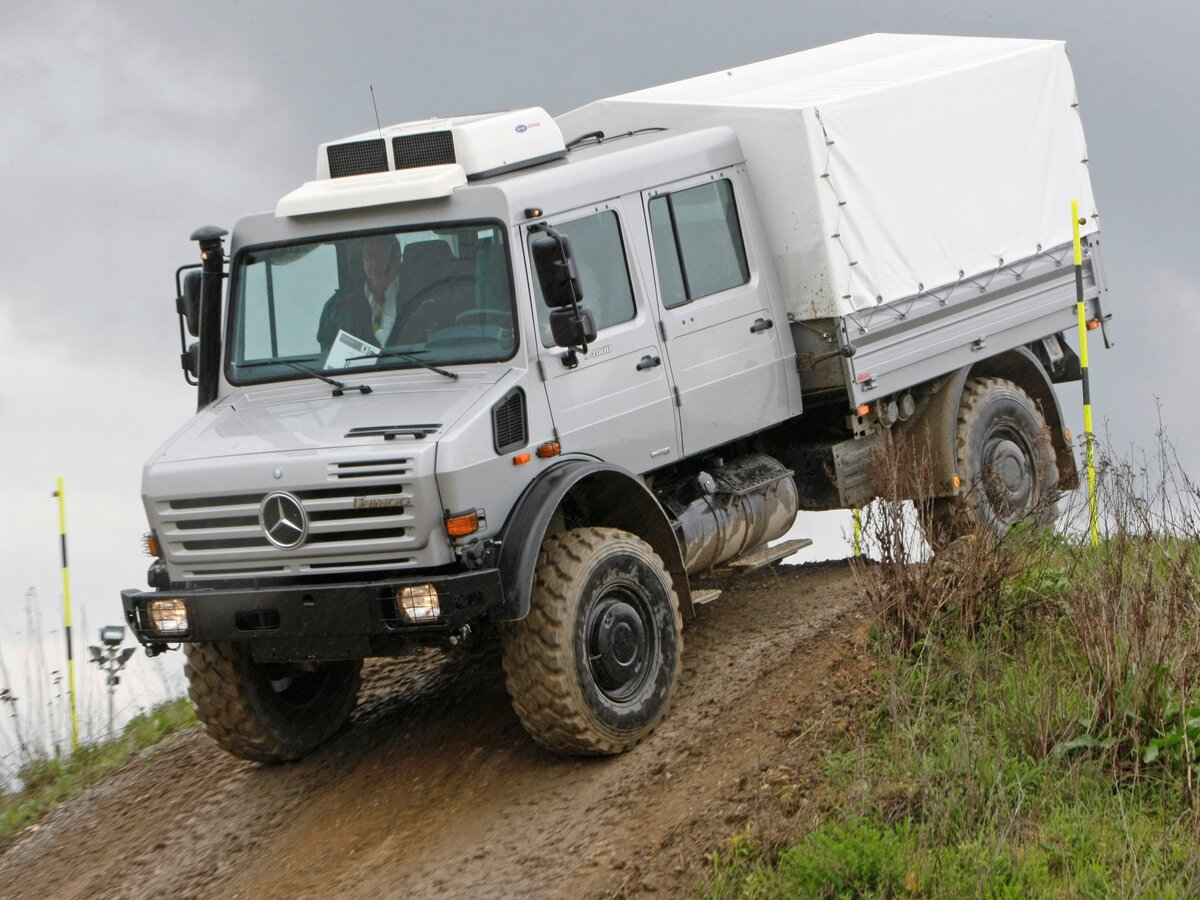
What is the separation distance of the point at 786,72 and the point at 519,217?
3979 mm

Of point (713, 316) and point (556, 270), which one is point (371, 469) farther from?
point (713, 316)

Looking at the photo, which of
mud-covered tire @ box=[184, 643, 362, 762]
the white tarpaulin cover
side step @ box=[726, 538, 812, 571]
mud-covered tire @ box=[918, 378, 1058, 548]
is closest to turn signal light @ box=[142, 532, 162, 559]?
mud-covered tire @ box=[184, 643, 362, 762]

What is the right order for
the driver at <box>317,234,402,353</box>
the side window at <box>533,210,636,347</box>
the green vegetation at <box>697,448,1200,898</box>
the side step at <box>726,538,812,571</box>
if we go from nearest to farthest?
1. the green vegetation at <box>697,448,1200,898</box>
2. the driver at <box>317,234,402,353</box>
3. the side window at <box>533,210,636,347</box>
4. the side step at <box>726,538,812,571</box>

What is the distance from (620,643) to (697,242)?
2547mm

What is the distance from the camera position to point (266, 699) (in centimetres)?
885

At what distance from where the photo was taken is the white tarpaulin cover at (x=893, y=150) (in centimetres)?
1002

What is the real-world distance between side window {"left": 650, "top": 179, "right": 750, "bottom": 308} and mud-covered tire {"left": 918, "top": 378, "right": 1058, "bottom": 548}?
2.27 meters

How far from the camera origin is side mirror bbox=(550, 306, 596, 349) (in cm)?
803

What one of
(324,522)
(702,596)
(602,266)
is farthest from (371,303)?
(702,596)

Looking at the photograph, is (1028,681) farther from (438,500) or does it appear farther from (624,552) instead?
(438,500)

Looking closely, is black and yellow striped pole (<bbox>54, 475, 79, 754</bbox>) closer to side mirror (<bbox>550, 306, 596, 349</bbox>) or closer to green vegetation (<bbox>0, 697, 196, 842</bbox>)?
green vegetation (<bbox>0, 697, 196, 842</bbox>)

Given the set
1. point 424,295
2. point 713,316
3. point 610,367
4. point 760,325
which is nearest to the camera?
point 424,295

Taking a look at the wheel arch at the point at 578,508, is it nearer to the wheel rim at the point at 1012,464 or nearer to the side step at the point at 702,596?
the side step at the point at 702,596

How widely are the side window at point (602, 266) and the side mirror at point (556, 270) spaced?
686 mm
